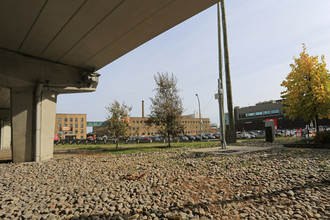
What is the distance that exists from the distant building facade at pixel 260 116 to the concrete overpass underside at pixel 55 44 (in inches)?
2763

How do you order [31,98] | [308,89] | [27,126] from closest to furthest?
[27,126] < [31,98] < [308,89]

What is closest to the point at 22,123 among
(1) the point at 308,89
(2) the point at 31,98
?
(2) the point at 31,98

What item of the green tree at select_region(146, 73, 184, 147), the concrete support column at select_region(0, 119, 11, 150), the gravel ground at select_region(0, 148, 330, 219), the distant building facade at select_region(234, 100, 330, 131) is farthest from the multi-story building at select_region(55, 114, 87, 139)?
the gravel ground at select_region(0, 148, 330, 219)

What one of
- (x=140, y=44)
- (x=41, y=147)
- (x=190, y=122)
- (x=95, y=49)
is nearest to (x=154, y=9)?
(x=140, y=44)

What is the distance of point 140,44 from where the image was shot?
350 inches

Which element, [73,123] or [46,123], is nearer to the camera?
[46,123]

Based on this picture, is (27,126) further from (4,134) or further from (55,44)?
(4,134)

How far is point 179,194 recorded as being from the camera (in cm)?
471

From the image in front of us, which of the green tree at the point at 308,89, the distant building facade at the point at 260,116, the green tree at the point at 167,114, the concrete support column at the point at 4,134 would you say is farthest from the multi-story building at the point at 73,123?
the green tree at the point at 308,89

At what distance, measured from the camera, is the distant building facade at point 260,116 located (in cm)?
6778

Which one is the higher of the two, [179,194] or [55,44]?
[55,44]

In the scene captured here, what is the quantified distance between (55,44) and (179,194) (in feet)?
28.7

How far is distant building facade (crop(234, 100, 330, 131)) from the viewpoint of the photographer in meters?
67.8

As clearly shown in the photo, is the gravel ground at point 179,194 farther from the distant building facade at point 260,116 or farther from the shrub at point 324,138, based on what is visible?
the distant building facade at point 260,116
